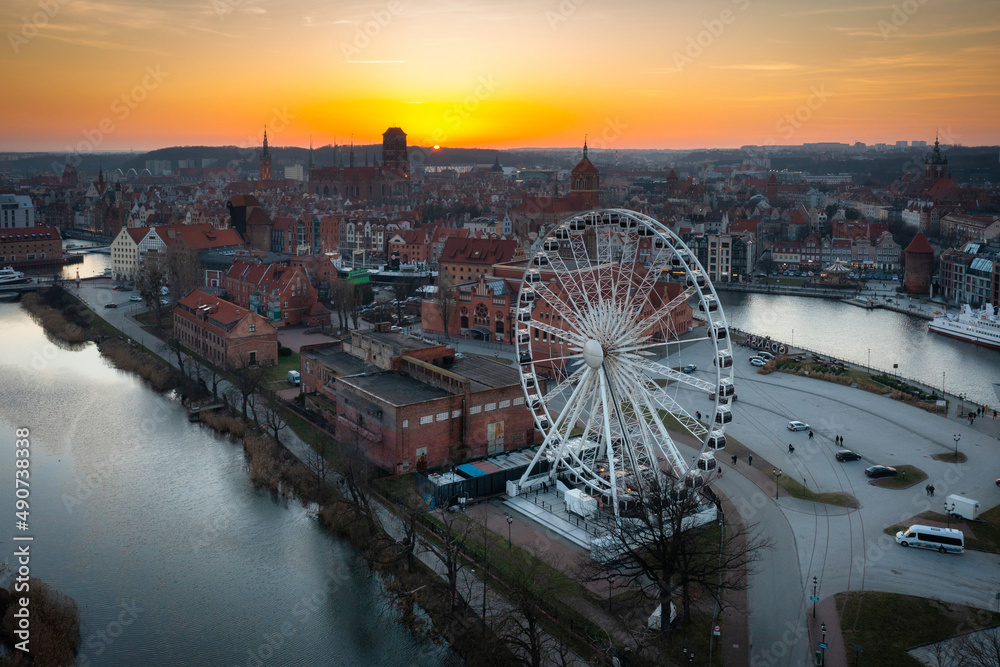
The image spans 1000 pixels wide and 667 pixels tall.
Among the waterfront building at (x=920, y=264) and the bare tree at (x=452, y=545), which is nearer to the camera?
the bare tree at (x=452, y=545)

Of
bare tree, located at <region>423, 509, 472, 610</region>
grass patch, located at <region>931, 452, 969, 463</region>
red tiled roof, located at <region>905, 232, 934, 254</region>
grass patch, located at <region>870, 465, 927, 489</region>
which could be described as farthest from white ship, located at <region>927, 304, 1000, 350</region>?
bare tree, located at <region>423, 509, 472, 610</region>

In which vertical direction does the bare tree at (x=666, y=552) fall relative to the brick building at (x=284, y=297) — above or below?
below

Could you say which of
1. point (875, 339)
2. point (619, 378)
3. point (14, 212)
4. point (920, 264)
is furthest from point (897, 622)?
point (14, 212)

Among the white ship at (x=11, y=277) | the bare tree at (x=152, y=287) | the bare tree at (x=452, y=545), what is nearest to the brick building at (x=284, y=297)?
the bare tree at (x=152, y=287)

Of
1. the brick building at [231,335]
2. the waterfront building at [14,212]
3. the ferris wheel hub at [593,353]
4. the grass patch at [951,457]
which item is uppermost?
the waterfront building at [14,212]

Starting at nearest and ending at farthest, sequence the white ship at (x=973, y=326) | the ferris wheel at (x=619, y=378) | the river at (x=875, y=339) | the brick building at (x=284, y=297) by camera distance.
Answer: the ferris wheel at (x=619, y=378)
the river at (x=875, y=339)
the white ship at (x=973, y=326)
the brick building at (x=284, y=297)

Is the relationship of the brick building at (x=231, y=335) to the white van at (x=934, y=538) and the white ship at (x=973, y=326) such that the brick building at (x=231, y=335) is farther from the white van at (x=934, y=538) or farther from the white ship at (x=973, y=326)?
the white ship at (x=973, y=326)

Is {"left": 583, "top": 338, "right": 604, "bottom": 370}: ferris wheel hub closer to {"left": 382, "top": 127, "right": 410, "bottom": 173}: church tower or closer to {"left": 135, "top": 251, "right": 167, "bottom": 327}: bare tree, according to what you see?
{"left": 135, "top": 251, "right": 167, "bottom": 327}: bare tree
